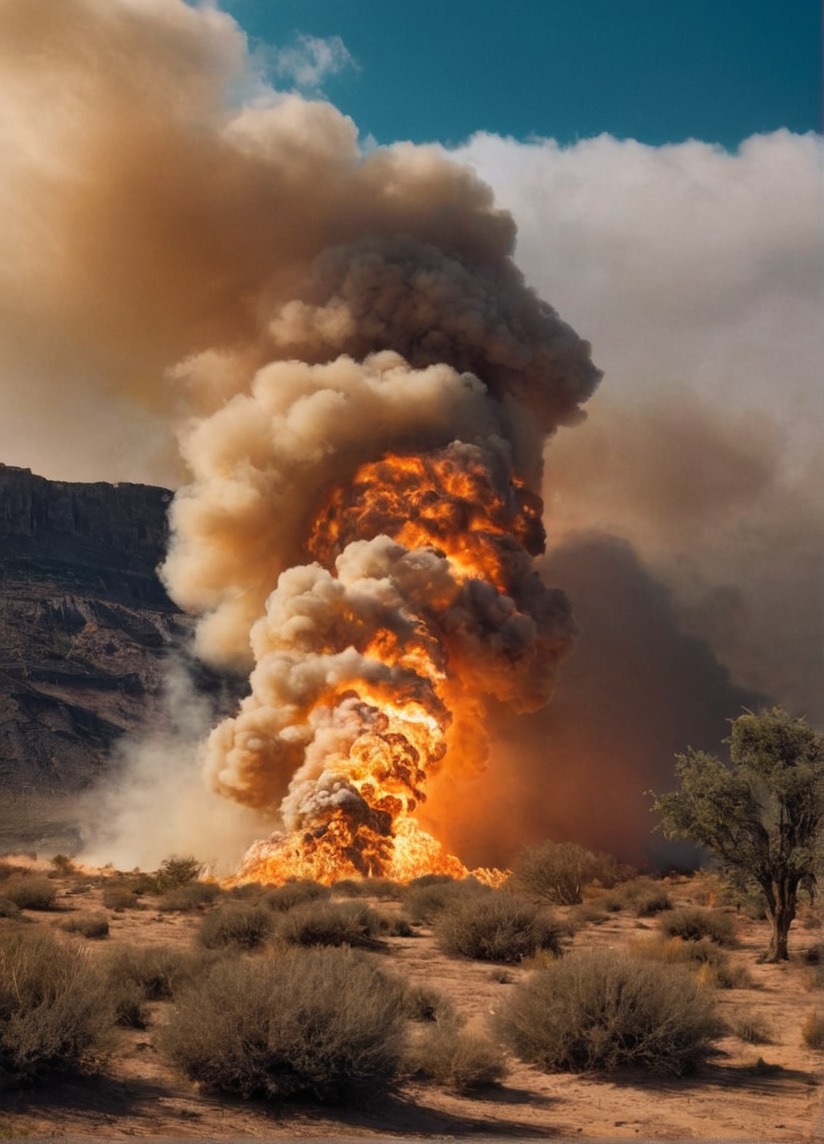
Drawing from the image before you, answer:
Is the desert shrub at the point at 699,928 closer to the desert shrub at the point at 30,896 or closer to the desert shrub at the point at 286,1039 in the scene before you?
the desert shrub at the point at 286,1039

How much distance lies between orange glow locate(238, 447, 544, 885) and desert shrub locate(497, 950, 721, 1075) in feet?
72.4

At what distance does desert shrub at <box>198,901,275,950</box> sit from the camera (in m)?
18.5

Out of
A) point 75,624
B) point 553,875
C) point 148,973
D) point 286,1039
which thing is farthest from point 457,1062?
point 75,624

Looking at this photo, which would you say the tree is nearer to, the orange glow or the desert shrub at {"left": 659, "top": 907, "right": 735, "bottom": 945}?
the desert shrub at {"left": 659, "top": 907, "right": 735, "bottom": 945}

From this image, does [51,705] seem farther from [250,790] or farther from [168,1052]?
[168,1052]

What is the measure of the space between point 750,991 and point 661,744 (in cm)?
4542

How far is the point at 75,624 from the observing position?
92.9 metres

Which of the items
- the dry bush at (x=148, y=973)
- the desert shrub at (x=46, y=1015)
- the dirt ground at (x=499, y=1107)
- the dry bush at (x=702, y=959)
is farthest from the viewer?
the dry bush at (x=702, y=959)

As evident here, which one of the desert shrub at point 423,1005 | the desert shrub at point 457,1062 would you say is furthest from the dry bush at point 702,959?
the desert shrub at point 457,1062


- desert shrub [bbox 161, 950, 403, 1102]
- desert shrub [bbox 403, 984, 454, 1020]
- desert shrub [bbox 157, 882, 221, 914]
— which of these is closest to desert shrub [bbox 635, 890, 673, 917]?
desert shrub [bbox 157, 882, 221, 914]

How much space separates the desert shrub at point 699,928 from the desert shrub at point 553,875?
7.68 meters

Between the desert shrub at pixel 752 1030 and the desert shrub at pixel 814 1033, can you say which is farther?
the desert shrub at pixel 752 1030

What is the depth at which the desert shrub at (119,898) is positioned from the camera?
26.3 metres

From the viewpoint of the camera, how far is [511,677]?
40281 mm
